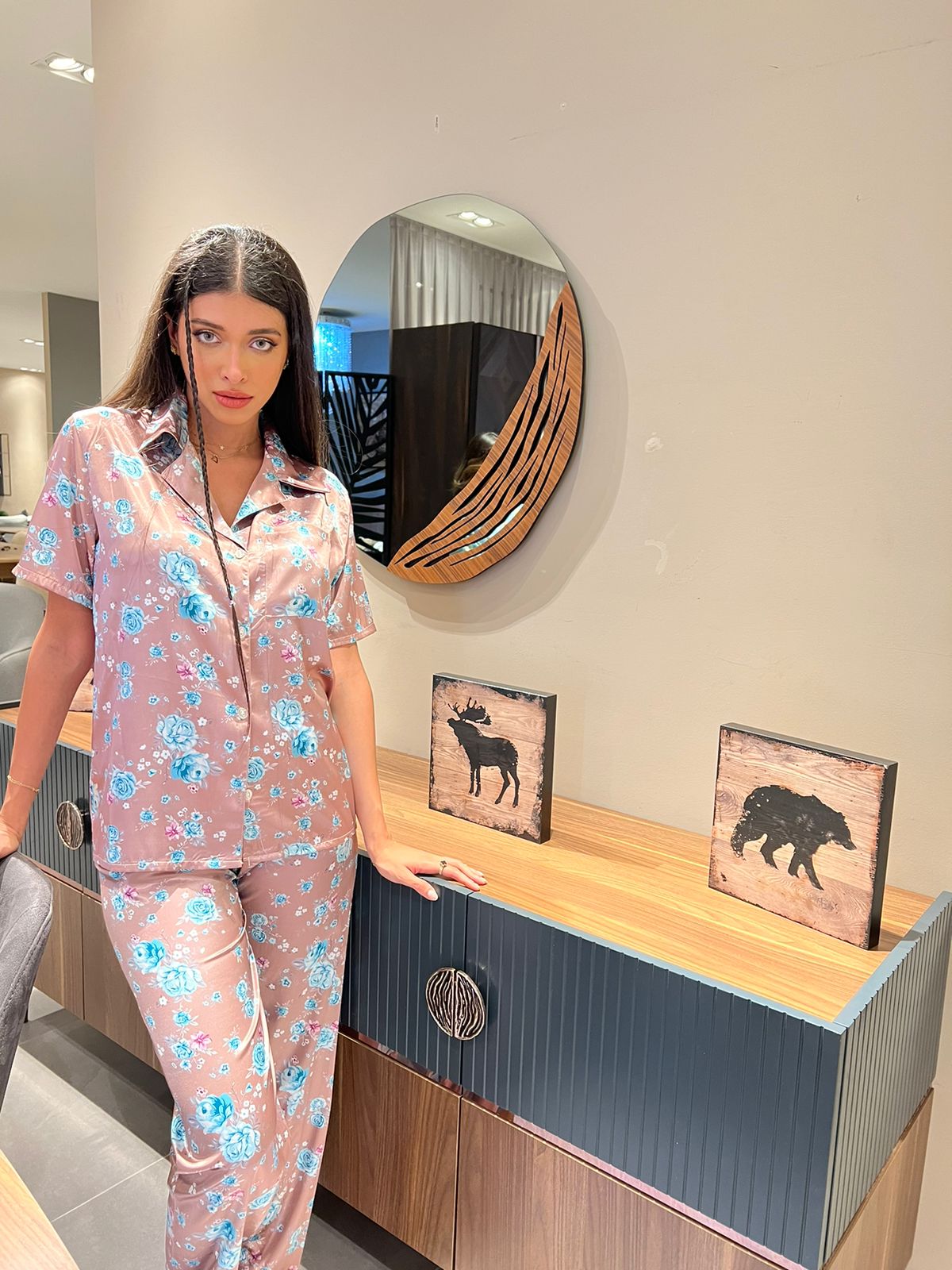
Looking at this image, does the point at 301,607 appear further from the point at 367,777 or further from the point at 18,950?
the point at 18,950

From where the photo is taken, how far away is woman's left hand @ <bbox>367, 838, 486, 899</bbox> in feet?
4.35

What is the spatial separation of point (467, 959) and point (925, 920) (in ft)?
2.01

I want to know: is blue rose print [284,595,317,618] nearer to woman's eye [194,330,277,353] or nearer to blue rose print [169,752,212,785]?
blue rose print [169,752,212,785]

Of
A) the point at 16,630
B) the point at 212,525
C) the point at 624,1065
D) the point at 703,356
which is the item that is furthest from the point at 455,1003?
the point at 16,630

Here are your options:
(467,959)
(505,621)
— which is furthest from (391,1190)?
(505,621)

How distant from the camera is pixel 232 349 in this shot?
1.22 m

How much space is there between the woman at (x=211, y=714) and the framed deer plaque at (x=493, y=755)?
0.24m

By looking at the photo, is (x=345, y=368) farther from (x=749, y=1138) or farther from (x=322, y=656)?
(x=749, y=1138)

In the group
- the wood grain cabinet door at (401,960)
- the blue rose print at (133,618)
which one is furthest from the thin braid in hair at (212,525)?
the wood grain cabinet door at (401,960)

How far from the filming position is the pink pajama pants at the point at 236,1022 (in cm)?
116

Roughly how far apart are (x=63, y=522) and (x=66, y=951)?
1213 millimetres

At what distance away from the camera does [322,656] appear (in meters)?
1.33

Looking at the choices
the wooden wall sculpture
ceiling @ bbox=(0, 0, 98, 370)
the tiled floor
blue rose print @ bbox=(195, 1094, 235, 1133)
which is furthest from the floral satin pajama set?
ceiling @ bbox=(0, 0, 98, 370)

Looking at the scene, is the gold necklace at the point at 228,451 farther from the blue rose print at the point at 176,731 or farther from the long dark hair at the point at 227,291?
the blue rose print at the point at 176,731
